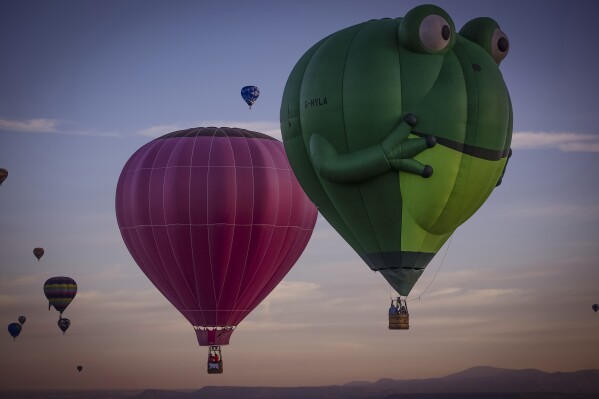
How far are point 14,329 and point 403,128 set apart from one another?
33807 mm

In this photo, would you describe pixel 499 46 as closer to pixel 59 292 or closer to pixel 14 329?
pixel 59 292

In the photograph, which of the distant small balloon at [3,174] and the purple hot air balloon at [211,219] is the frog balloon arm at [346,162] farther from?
the distant small balloon at [3,174]

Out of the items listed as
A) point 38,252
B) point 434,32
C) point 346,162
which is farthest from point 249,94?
point 434,32

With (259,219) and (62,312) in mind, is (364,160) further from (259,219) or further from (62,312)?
(62,312)

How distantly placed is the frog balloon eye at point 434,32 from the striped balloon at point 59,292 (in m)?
28.4

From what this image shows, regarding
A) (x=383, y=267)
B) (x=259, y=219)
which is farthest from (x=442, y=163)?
(x=259, y=219)

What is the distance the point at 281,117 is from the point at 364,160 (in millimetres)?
3738

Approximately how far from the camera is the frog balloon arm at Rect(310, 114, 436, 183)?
33.4 metres

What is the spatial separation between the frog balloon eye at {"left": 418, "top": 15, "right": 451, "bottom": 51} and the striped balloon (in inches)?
1120

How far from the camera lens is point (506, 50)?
35.9m

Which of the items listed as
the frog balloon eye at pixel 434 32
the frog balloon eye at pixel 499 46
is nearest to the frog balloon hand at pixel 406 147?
the frog balloon eye at pixel 434 32

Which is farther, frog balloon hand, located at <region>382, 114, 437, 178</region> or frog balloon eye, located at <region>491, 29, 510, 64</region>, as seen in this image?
frog balloon eye, located at <region>491, 29, 510, 64</region>

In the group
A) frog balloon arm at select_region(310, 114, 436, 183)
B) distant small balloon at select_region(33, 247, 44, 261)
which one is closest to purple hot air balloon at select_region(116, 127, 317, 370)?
frog balloon arm at select_region(310, 114, 436, 183)

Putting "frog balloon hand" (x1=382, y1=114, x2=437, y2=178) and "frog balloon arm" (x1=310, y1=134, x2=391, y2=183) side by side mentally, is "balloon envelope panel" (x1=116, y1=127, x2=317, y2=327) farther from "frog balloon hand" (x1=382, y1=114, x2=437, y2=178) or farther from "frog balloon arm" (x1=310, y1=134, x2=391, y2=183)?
"frog balloon hand" (x1=382, y1=114, x2=437, y2=178)
